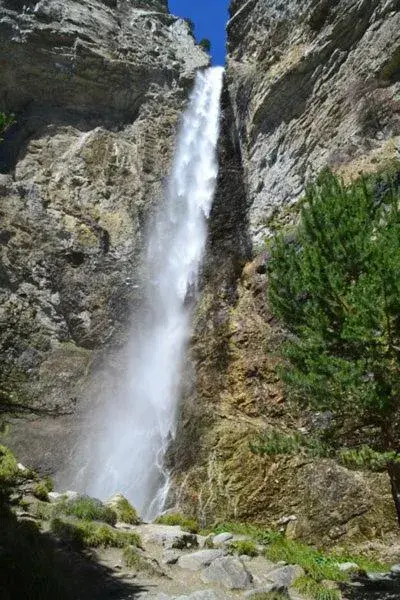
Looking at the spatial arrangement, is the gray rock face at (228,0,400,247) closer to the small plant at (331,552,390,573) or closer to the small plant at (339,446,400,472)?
the small plant at (331,552,390,573)

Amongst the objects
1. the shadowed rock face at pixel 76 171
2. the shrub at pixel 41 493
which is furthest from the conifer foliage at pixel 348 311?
the shadowed rock face at pixel 76 171

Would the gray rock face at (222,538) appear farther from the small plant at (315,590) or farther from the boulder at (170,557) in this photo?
the small plant at (315,590)

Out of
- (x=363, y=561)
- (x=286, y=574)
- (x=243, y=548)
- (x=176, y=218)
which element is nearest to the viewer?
(x=286, y=574)

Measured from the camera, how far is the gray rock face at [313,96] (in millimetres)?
24219

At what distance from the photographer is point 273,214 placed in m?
27.4

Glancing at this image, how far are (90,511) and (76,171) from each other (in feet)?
83.0

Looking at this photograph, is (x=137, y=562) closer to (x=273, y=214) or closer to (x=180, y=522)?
(x=180, y=522)

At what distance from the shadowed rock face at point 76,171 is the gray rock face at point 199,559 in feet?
42.3

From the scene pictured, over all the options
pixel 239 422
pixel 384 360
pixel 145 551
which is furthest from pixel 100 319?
pixel 384 360

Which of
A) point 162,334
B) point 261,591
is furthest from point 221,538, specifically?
point 162,334

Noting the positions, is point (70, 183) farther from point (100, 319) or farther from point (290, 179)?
point (290, 179)

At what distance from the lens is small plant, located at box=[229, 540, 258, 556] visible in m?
12.9

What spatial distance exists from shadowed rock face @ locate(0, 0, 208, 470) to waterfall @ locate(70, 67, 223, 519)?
106 cm

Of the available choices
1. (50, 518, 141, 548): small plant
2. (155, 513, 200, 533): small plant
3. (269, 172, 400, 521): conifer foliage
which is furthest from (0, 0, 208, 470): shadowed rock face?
(269, 172, 400, 521): conifer foliage
